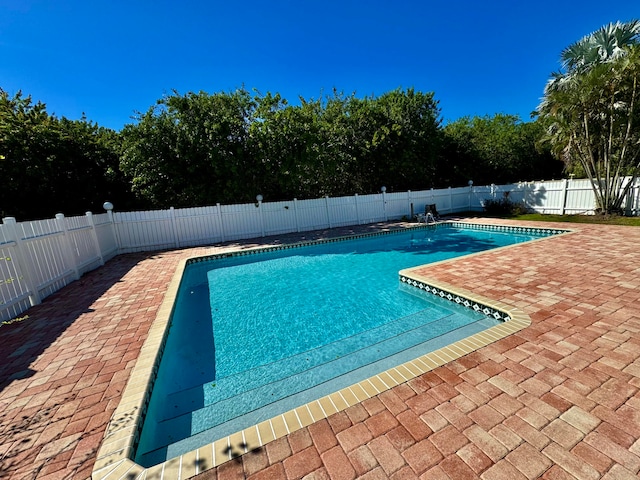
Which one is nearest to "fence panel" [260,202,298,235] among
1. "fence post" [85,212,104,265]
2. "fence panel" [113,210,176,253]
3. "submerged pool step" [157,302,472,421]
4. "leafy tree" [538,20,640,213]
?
"fence panel" [113,210,176,253]

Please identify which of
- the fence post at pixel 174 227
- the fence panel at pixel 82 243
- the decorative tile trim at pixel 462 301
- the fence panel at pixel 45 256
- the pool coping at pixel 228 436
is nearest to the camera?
the pool coping at pixel 228 436

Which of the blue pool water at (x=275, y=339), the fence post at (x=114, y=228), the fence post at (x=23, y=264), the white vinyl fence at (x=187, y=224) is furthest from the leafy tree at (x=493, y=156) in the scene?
the fence post at (x=23, y=264)

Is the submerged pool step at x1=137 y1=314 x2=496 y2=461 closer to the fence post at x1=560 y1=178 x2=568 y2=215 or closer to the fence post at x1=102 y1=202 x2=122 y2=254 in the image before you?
the fence post at x1=102 y1=202 x2=122 y2=254

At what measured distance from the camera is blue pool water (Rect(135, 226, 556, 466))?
271 cm

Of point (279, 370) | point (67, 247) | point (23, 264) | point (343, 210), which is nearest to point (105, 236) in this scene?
point (67, 247)

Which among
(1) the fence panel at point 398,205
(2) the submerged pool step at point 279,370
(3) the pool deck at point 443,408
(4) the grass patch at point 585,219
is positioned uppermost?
(1) the fence panel at point 398,205

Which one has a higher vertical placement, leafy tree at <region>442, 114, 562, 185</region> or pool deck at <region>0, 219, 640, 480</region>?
leafy tree at <region>442, 114, 562, 185</region>

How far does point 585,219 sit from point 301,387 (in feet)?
43.7

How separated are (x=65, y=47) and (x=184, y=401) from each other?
1173 cm

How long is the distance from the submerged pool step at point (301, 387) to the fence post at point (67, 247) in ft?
18.4

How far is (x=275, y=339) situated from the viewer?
4152 millimetres

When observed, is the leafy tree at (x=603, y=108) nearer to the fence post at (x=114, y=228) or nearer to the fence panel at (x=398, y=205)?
the fence panel at (x=398, y=205)

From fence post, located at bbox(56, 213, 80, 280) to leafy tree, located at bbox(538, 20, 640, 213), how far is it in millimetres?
15930

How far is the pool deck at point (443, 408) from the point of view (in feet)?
5.55
